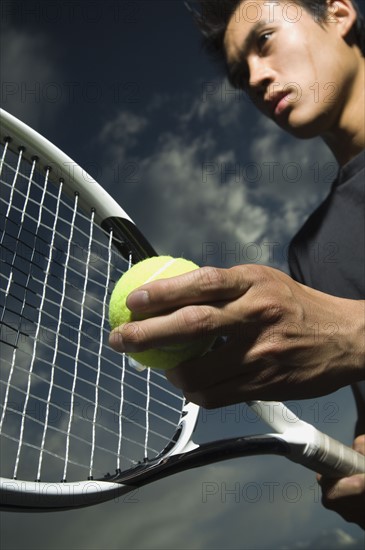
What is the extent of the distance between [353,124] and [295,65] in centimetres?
39

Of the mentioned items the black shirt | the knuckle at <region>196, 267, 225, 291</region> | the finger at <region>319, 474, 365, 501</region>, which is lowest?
the finger at <region>319, 474, 365, 501</region>

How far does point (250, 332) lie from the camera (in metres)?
1.09

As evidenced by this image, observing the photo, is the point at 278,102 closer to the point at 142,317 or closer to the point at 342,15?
the point at 342,15

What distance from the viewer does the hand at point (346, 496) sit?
7.00 feet

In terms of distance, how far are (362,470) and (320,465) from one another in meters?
0.22

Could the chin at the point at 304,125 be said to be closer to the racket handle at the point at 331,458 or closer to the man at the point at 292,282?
the man at the point at 292,282

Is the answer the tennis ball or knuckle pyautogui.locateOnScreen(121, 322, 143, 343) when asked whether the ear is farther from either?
knuckle pyautogui.locateOnScreen(121, 322, 143, 343)

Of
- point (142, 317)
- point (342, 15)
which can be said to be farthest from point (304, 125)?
point (142, 317)

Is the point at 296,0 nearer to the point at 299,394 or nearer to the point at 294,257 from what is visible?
the point at 294,257

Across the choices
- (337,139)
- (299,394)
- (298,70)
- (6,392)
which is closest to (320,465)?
(299,394)

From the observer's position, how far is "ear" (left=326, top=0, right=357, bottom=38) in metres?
2.64

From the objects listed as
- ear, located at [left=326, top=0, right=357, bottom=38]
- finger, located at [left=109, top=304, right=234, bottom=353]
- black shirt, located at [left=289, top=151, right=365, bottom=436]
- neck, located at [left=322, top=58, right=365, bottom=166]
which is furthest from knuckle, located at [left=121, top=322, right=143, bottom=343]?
ear, located at [left=326, top=0, right=357, bottom=38]

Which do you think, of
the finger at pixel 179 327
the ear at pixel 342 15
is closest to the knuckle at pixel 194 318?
the finger at pixel 179 327

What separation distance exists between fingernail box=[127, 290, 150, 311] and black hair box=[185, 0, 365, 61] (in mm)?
2184
